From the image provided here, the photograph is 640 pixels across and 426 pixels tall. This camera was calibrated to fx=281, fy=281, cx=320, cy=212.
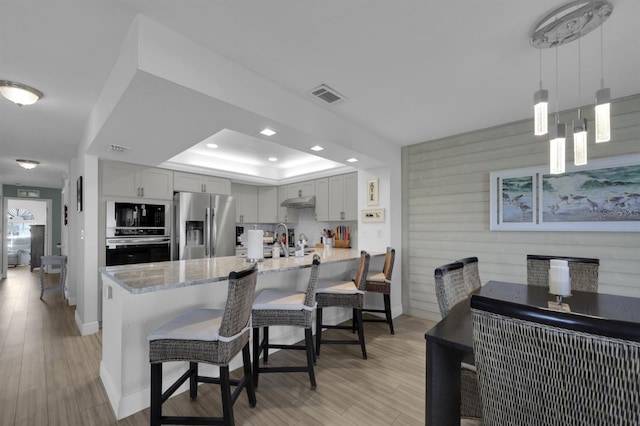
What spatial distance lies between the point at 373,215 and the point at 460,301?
2.25 meters

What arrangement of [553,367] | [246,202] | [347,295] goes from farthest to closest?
[246,202] < [347,295] < [553,367]

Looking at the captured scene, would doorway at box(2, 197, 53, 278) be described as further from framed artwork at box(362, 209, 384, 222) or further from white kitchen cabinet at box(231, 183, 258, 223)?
framed artwork at box(362, 209, 384, 222)

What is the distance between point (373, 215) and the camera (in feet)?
12.9

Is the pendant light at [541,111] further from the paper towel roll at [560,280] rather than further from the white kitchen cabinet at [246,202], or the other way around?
the white kitchen cabinet at [246,202]

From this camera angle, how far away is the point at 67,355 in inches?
107

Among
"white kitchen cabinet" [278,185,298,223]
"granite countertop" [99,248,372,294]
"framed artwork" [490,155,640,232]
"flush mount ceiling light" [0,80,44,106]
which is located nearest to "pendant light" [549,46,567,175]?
"framed artwork" [490,155,640,232]

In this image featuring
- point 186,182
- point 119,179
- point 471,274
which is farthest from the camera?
point 186,182

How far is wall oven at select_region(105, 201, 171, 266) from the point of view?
144 inches

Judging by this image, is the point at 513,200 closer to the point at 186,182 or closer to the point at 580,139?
the point at 580,139

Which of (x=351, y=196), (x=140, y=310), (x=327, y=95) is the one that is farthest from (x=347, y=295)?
(x=351, y=196)

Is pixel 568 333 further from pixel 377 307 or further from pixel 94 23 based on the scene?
pixel 377 307

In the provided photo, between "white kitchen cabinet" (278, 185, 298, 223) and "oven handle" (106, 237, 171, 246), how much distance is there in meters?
2.21

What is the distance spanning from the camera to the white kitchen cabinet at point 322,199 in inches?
195

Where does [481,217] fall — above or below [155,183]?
below
